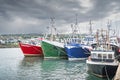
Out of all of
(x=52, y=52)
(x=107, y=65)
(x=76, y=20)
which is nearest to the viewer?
(x=107, y=65)

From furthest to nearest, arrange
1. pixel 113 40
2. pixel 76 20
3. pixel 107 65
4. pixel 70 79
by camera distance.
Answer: pixel 76 20
pixel 113 40
pixel 70 79
pixel 107 65

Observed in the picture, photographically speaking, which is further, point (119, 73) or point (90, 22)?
point (90, 22)

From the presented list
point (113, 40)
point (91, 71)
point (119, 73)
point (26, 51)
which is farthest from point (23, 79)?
point (26, 51)

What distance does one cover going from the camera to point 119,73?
25.0m

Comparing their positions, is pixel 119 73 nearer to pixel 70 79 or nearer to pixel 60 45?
pixel 70 79

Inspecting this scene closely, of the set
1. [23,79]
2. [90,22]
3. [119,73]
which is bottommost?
[23,79]

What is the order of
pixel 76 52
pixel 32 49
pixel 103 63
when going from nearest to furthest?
1. pixel 103 63
2. pixel 76 52
3. pixel 32 49

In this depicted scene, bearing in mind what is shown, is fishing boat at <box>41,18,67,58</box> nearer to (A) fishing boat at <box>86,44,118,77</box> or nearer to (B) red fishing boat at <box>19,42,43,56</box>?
(B) red fishing boat at <box>19,42,43,56</box>

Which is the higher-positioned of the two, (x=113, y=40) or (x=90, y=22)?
(x=90, y=22)

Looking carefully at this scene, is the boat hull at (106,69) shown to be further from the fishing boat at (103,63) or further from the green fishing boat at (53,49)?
the green fishing boat at (53,49)

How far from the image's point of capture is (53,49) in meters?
65.1

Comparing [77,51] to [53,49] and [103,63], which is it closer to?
[53,49]

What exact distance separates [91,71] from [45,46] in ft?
109

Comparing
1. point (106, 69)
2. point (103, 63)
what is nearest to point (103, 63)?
point (103, 63)
